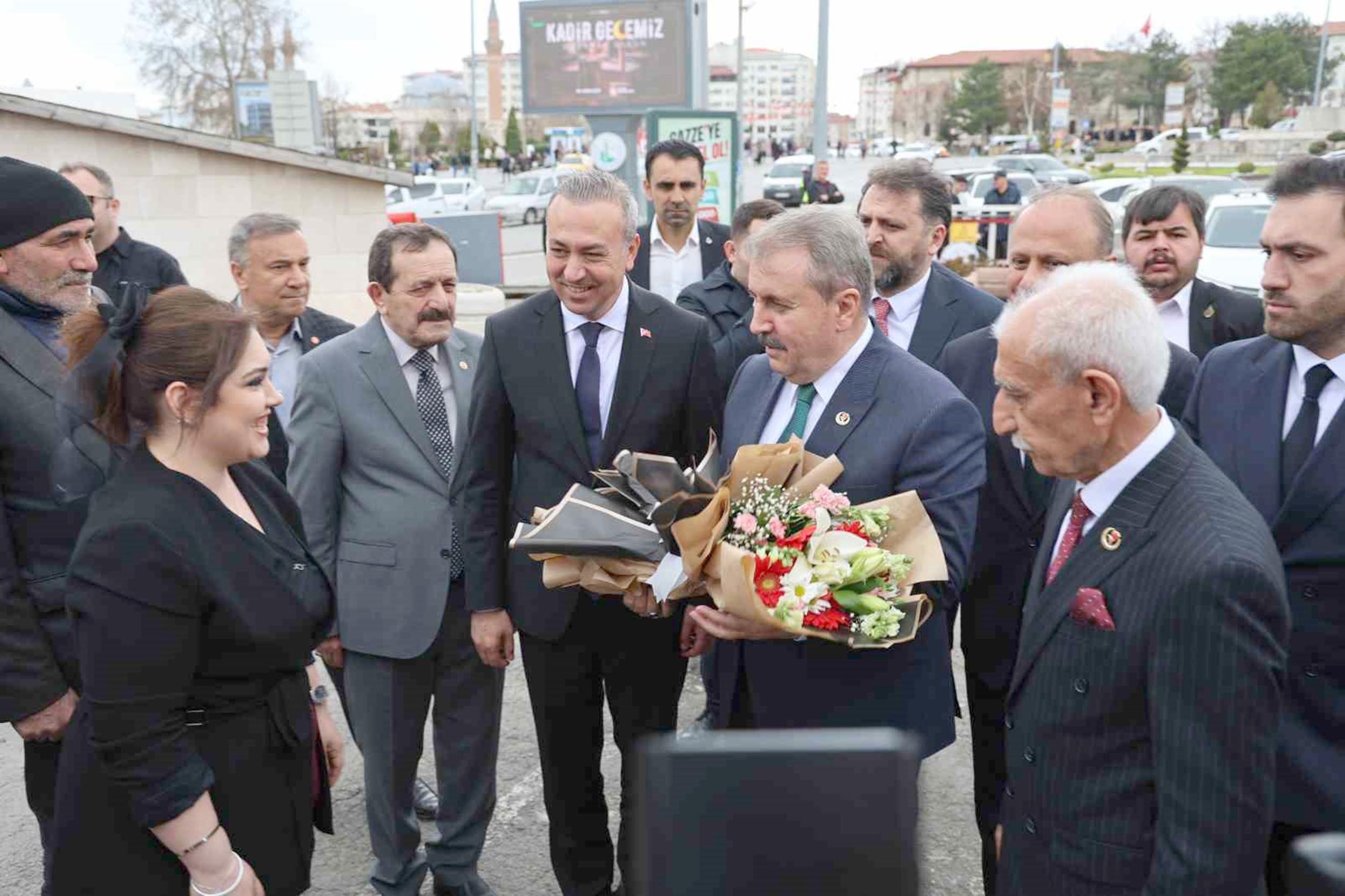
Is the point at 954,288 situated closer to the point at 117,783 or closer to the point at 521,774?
the point at 521,774

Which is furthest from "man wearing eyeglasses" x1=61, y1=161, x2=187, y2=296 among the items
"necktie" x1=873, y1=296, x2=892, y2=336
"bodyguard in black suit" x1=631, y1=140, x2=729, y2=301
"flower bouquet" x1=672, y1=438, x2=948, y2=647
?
"flower bouquet" x1=672, y1=438, x2=948, y2=647

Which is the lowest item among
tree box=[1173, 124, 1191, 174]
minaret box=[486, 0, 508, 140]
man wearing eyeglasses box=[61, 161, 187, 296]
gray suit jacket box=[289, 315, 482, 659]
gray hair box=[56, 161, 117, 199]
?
gray suit jacket box=[289, 315, 482, 659]

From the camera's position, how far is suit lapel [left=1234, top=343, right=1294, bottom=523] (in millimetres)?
2740

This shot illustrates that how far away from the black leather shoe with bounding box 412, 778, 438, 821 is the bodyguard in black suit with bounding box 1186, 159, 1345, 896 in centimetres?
311

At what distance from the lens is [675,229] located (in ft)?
21.8

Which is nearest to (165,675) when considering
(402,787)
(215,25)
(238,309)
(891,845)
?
(238,309)

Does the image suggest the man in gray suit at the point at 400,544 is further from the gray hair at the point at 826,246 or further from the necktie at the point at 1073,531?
the necktie at the point at 1073,531

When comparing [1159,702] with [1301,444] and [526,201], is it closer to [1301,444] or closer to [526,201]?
[1301,444]

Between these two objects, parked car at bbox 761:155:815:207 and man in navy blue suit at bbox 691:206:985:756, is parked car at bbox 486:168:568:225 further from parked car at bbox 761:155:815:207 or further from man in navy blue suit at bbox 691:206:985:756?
man in navy blue suit at bbox 691:206:985:756

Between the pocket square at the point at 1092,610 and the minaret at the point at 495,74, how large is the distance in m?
117

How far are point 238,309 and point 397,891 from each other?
7.27 feet

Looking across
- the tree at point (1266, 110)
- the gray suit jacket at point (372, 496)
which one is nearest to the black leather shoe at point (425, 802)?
the gray suit jacket at point (372, 496)

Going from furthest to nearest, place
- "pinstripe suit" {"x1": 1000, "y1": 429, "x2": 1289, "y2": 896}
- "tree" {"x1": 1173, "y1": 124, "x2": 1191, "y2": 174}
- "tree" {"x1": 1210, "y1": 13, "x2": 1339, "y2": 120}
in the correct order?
"tree" {"x1": 1210, "y1": 13, "x2": 1339, "y2": 120} < "tree" {"x1": 1173, "y1": 124, "x2": 1191, "y2": 174} < "pinstripe suit" {"x1": 1000, "y1": 429, "x2": 1289, "y2": 896}

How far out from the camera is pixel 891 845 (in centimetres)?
90
